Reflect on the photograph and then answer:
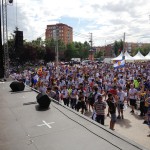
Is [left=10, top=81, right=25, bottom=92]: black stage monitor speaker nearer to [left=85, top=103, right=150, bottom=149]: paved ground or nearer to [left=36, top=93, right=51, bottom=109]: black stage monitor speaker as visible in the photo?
[left=36, top=93, right=51, bottom=109]: black stage monitor speaker

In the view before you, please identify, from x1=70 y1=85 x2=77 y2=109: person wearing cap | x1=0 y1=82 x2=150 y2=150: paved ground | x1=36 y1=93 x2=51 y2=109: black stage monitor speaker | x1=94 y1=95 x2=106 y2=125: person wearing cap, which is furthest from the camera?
x1=70 y1=85 x2=77 y2=109: person wearing cap

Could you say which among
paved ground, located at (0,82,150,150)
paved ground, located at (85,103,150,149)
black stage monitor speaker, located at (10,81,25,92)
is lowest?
paved ground, located at (85,103,150,149)

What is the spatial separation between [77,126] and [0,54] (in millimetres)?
3467

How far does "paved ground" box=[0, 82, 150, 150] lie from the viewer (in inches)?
252

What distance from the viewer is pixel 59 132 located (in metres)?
7.63

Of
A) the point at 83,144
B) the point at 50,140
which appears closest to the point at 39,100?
the point at 50,140

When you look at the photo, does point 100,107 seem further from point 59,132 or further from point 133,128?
point 59,132

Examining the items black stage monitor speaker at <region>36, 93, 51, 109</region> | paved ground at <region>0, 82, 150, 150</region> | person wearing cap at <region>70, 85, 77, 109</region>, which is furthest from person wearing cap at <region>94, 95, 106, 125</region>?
person wearing cap at <region>70, 85, 77, 109</region>

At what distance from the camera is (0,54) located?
26.9 feet

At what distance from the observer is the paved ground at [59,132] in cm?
640

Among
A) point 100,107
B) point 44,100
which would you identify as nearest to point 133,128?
point 100,107

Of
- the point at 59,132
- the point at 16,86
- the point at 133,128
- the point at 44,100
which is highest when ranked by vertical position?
the point at 44,100

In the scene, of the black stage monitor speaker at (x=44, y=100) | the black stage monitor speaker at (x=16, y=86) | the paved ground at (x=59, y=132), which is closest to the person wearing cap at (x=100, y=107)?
the paved ground at (x=59, y=132)

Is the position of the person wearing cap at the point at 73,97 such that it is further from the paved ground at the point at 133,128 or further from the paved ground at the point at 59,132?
the paved ground at the point at 59,132
